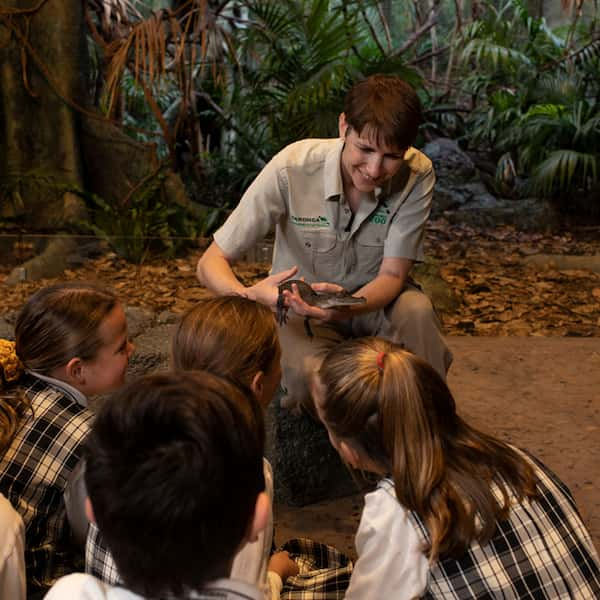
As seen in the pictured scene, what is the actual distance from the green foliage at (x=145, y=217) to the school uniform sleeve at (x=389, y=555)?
12.0 feet

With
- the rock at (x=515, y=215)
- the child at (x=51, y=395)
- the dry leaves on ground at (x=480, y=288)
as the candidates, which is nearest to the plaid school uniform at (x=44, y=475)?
the child at (x=51, y=395)

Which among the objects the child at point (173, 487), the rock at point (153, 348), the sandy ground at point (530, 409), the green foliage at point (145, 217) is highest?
the child at point (173, 487)

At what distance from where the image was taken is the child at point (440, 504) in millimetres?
1573

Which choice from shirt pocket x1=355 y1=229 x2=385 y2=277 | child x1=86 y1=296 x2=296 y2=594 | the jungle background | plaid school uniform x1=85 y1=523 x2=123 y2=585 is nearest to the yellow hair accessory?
child x1=86 y1=296 x2=296 y2=594

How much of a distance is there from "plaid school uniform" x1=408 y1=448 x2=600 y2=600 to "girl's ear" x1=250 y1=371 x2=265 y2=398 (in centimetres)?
50

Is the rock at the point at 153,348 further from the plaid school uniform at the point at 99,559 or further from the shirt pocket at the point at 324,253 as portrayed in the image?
the plaid school uniform at the point at 99,559

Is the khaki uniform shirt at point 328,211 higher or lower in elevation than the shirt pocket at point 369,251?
higher

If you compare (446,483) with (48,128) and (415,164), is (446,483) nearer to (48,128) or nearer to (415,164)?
(415,164)

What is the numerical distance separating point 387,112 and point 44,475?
144cm

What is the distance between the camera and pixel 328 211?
292 centimetres

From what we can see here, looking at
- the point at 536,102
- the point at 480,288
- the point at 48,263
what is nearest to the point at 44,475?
the point at 48,263

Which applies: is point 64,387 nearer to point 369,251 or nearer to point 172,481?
point 172,481

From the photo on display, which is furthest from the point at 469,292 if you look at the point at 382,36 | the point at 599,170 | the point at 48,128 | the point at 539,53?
the point at 382,36

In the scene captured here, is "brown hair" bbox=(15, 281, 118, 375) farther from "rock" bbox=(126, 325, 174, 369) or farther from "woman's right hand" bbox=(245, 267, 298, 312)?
"rock" bbox=(126, 325, 174, 369)
